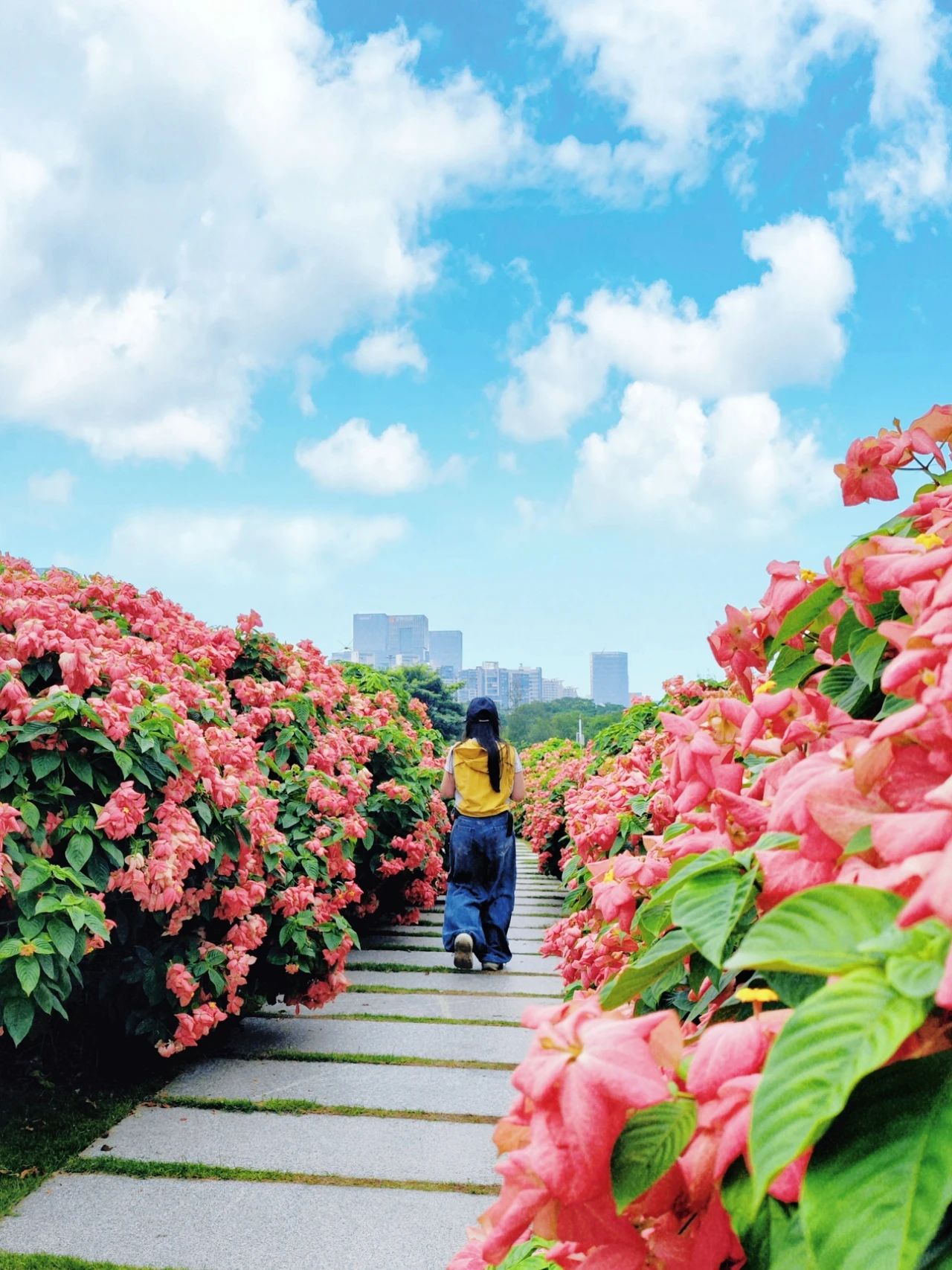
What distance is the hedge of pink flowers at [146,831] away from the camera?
2.22m

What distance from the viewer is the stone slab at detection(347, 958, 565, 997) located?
4.19 metres

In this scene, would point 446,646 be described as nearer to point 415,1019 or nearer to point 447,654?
point 447,654

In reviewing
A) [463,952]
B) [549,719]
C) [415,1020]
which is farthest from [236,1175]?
[549,719]

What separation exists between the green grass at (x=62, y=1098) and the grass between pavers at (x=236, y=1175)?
0.11m

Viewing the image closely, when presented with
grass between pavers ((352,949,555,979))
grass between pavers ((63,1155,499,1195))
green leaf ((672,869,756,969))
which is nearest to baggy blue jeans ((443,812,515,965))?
grass between pavers ((352,949,555,979))

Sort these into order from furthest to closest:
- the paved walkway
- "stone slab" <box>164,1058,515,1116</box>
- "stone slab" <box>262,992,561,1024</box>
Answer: "stone slab" <box>262,992,561,1024</box> → "stone slab" <box>164,1058,515,1116</box> → the paved walkway

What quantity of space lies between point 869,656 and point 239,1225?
80.1 inches

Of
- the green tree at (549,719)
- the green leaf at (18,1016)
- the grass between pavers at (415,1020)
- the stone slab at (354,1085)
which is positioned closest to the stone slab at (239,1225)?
the green leaf at (18,1016)

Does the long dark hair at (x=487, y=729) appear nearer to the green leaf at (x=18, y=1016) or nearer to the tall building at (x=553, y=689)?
the green leaf at (x=18, y=1016)

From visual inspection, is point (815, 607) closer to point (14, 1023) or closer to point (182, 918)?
point (14, 1023)

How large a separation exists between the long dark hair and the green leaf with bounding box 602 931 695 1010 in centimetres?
433

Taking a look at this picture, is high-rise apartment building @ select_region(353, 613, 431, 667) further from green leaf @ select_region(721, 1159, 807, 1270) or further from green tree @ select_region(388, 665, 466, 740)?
green leaf @ select_region(721, 1159, 807, 1270)

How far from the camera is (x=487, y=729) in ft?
16.8

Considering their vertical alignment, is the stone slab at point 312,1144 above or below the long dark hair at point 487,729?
below
